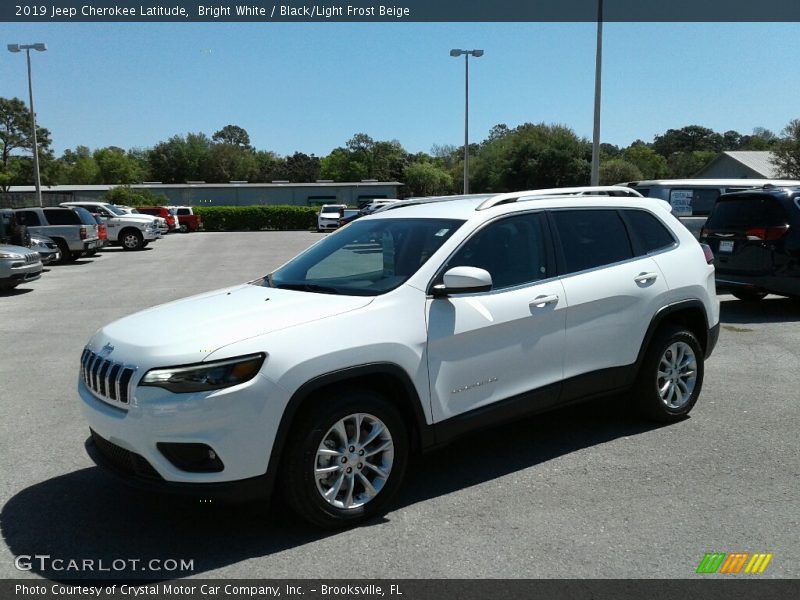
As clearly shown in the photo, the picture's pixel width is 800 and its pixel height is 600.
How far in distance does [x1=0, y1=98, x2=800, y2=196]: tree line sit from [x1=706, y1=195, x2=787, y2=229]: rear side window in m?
40.8

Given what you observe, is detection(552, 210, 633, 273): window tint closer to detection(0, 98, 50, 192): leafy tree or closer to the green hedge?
the green hedge

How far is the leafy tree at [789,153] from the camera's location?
4588 cm

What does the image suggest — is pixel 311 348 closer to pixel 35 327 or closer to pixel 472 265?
pixel 472 265

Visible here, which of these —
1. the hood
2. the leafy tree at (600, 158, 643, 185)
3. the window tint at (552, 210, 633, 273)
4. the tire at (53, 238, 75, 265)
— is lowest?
the tire at (53, 238, 75, 265)

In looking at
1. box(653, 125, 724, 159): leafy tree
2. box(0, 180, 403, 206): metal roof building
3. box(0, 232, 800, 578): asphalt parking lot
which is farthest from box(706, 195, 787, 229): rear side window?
box(653, 125, 724, 159): leafy tree

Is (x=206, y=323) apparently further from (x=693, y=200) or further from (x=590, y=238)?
(x=693, y=200)

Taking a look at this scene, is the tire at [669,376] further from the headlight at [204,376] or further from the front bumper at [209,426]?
the headlight at [204,376]

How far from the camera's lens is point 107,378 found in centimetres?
376

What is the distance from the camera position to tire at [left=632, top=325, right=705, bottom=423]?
5414mm

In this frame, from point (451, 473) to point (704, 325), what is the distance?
8.57 feet

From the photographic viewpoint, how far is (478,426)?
14.3ft
